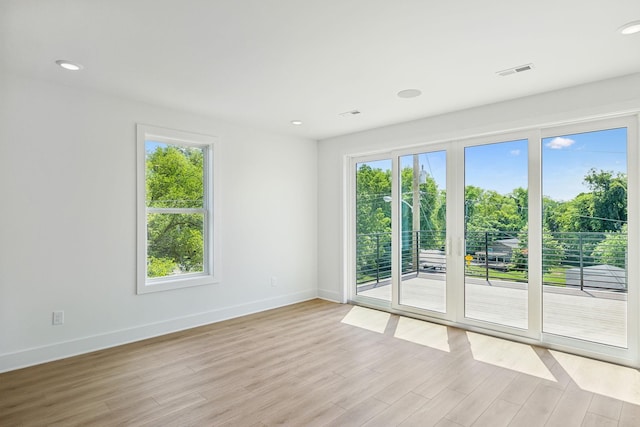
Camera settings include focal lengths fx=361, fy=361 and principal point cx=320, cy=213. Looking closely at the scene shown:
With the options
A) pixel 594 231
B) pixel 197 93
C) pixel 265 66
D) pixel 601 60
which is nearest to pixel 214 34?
pixel 265 66

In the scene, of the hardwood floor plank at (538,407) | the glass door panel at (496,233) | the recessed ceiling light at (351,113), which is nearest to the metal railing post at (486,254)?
the glass door panel at (496,233)

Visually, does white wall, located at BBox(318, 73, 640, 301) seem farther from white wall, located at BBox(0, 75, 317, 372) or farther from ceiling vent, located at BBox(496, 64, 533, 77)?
white wall, located at BBox(0, 75, 317, 372)

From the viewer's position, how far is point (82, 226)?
346cm

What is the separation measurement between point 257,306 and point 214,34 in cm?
355

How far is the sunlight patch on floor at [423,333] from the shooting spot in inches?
147

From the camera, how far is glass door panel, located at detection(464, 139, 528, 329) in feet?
12.5

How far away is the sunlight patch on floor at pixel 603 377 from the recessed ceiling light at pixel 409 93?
2.79 metres

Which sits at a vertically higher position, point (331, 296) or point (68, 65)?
point (68, 65)

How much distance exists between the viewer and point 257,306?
495 cm

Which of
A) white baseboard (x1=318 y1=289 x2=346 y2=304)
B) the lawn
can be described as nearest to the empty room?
the lawn

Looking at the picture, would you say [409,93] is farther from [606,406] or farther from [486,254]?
Result: [606,406]

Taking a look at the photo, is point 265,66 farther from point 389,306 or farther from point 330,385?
point 389,306

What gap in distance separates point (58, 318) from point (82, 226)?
86 cm

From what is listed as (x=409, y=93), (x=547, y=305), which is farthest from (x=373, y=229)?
(x=547, y=305)
